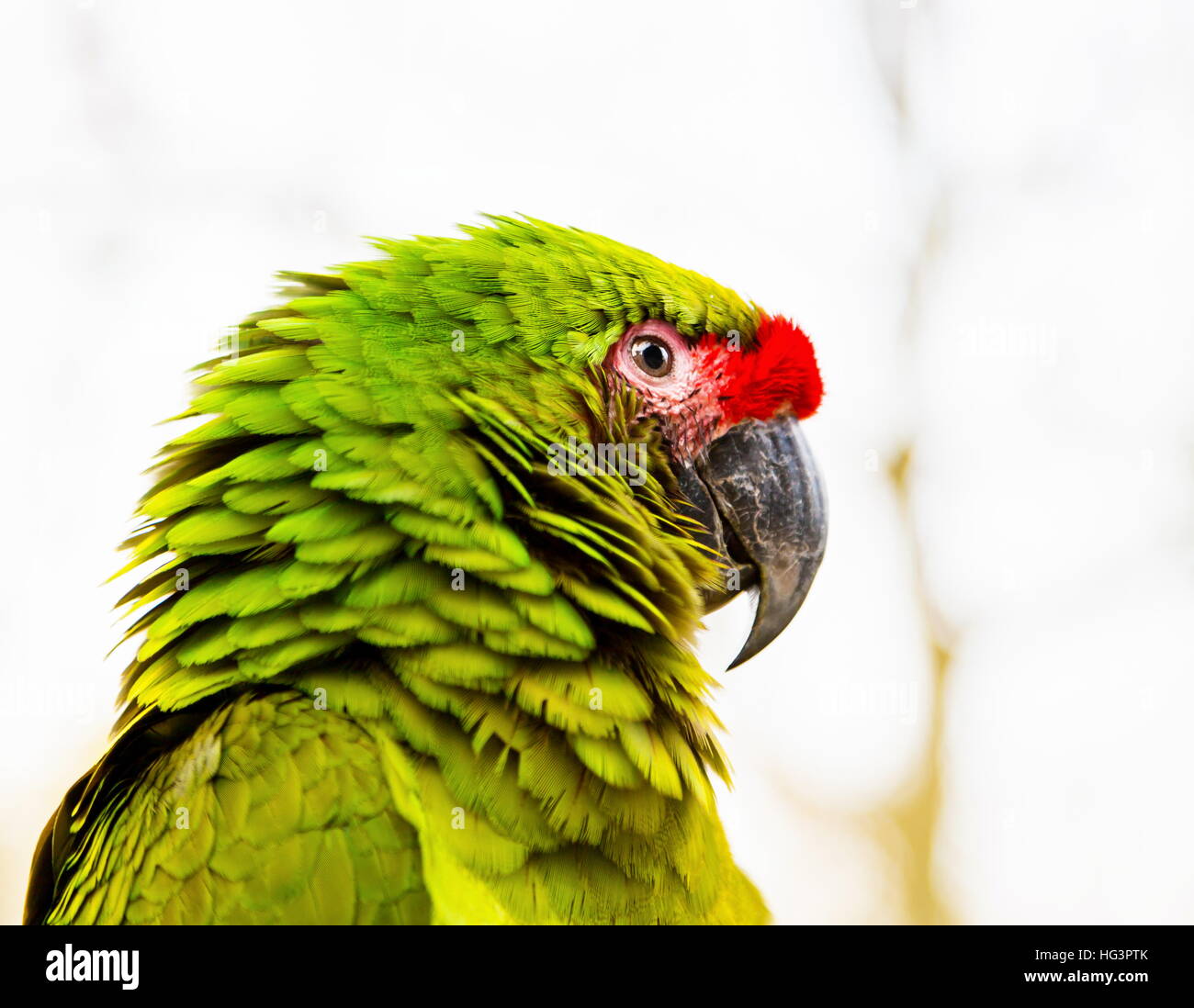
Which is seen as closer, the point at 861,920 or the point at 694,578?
the point at 694,578

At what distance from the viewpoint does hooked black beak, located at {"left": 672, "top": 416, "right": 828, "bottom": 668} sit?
88.8 inches

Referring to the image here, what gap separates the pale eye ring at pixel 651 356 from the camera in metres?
2.12

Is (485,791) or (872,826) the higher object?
(485,791)

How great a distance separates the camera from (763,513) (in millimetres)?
2283

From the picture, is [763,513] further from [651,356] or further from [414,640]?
[414,640]

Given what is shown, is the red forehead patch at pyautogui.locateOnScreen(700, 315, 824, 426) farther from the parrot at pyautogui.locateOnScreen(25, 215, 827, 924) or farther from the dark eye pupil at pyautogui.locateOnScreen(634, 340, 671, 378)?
the parrot at pyautogui.locateOnScreen(25, 215, 827, 924)

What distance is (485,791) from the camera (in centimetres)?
158

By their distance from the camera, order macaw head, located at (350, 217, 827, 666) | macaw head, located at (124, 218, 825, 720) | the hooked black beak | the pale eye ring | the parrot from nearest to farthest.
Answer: the parrot → macaw head, located at (124, 218, 825, 720) → macaw head, located at (350, 217, 827, 666) → the pale eye ring → the hooked black beak

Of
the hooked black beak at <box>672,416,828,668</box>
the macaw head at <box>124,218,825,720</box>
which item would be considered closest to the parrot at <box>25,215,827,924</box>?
the macaw head at <box>124,218,825,720</box>

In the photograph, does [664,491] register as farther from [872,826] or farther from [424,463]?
[872,826]

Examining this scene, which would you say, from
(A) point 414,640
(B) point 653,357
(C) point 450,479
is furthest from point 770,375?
(A) point 414,640

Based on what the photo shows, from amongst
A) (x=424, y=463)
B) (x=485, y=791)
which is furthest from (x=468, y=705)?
(x=424, y=463)

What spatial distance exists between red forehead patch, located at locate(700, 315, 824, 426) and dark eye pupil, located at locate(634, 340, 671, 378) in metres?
0.12
